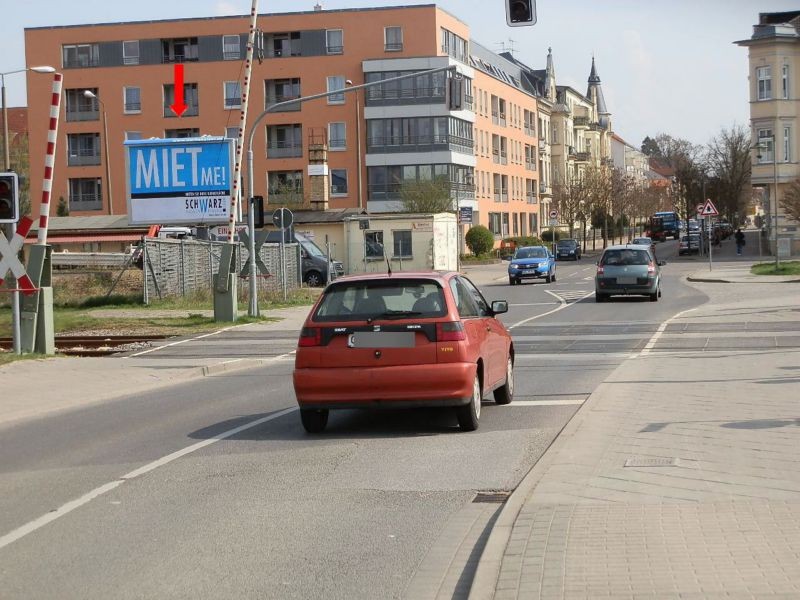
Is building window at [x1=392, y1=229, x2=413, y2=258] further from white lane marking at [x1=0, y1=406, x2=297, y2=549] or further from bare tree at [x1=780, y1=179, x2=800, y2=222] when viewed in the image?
white lane marking at [x1=0, y1=406, x2=297, y2=549]

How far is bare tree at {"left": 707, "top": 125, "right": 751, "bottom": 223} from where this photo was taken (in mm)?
86375

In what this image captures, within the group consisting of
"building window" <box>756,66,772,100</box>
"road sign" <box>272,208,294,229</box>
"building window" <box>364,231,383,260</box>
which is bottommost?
"building window" <box>364,231,383,260</box>

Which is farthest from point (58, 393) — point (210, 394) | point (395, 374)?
point (395, 374)

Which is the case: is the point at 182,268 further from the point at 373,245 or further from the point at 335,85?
the point at 335,85

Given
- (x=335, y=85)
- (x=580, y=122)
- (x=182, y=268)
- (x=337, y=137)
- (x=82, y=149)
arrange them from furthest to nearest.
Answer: (x=580, y=122)
(x=82, y=149)
(x=337, y=137)
(x=335, y=85)
(x=182, y=268)

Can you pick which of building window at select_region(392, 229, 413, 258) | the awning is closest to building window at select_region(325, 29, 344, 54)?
the awning

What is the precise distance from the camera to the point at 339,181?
82.8 m

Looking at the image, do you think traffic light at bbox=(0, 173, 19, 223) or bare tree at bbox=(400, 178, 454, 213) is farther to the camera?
bare tree at bbox=(400, 178, 454, 213)

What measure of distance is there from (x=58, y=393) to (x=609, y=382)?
700 centimetres

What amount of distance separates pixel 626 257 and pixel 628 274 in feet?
2.16

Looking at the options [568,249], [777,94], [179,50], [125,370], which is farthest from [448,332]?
[179,50]

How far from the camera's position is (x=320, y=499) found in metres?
8.15

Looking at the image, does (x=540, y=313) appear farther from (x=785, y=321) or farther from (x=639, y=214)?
(x=639, y=214)

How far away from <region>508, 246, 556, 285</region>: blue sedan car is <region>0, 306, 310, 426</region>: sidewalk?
1004 inches
